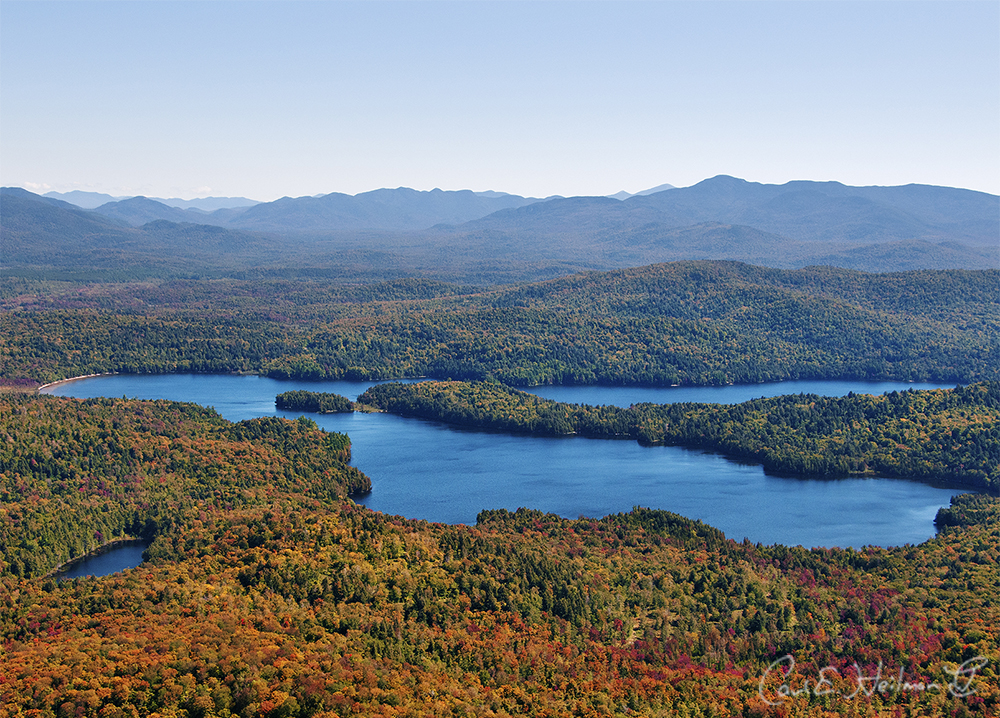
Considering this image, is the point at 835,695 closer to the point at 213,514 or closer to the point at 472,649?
the point at 472,649

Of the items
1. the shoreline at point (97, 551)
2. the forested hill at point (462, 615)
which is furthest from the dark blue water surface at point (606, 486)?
the shoreline at point (97, 551)

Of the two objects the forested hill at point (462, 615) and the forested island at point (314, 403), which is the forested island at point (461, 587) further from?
the forested island at point (314, 403)

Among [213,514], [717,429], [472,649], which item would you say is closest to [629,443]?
[717,429]

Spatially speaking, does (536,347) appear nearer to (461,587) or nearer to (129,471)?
(129,471)

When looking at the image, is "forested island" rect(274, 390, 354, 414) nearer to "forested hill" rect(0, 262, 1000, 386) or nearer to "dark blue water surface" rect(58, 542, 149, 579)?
"forested hill" rect(0, 262, 1000, 386)

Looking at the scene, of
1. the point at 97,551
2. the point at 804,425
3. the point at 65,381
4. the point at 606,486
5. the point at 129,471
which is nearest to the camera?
the point at 97,551

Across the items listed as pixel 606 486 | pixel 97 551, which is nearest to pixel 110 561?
pixel 97 551

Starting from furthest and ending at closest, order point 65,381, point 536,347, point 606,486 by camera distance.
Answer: point 536,347 → point 65,381 → point 606,486
